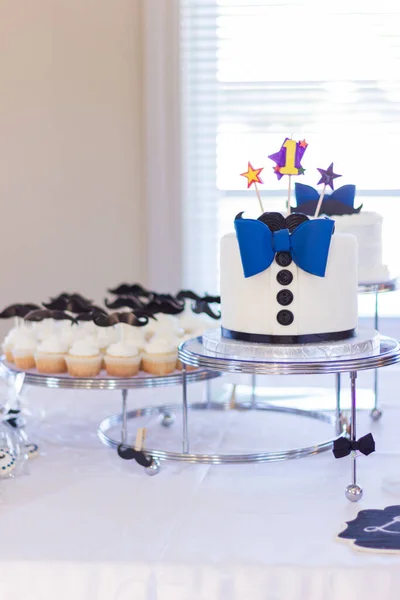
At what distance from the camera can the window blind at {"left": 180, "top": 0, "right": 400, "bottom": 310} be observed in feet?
11.1

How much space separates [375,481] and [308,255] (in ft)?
1.23

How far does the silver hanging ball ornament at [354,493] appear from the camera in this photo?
1.31 m

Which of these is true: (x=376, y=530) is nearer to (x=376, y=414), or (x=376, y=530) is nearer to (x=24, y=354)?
(x=376, y=414)

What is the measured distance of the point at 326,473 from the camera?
1.48 m

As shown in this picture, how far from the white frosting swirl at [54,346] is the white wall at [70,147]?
6.17ft

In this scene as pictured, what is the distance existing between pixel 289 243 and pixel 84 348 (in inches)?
18.4

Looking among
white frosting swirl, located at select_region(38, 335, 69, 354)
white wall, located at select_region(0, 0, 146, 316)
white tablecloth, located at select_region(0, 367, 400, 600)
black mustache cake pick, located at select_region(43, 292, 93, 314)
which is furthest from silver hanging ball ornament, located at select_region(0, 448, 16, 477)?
white wall, located at select_region(0, 0, 146, 316)

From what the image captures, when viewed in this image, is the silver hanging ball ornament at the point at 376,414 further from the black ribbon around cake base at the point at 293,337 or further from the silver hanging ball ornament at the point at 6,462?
the silver hanging ball ornament at the point at 6,462

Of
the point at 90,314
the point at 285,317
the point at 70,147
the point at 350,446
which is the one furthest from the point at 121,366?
the point at 70,147

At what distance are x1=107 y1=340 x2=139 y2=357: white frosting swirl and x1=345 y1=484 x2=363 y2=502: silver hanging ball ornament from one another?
19.4 inches

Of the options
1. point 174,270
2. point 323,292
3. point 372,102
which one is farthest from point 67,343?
point 372,102

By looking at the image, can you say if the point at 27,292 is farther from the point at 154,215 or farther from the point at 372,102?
the point at 372,102

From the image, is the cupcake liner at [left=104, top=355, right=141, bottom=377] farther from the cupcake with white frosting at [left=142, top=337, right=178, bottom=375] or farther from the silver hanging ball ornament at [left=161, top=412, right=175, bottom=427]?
the silver hanging ball ornament at [left=161, top=412, right=175, bottom=427]

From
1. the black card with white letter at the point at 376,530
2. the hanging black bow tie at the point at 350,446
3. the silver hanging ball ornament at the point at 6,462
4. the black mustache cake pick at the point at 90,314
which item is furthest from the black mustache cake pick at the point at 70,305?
the black card with white letter at the point at 376,530
